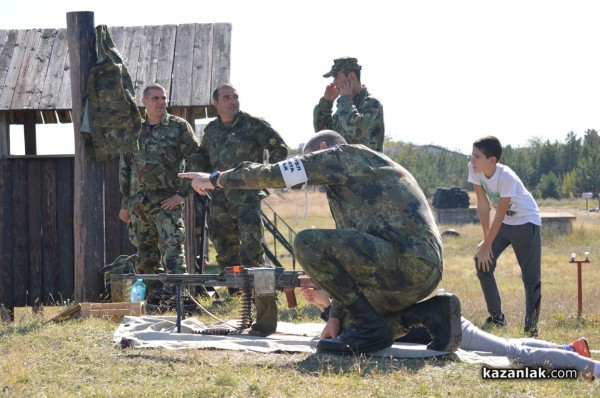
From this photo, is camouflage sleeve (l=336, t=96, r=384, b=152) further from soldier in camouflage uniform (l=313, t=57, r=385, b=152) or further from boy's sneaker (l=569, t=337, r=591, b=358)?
boy's sneaker (l=569, t=337, r=591, b=358)

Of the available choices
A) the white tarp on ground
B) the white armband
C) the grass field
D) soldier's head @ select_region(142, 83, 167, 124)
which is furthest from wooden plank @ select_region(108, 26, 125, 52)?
the white armband

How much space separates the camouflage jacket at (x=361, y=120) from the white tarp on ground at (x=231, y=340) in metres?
2.13

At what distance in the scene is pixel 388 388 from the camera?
5.90m

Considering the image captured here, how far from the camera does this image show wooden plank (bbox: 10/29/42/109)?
1242 cm

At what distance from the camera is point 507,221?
9273 mm

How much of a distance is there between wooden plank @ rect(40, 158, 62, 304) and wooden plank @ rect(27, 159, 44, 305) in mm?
54

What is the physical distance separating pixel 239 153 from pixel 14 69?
4103mm

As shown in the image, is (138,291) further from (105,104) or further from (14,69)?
(14,69)

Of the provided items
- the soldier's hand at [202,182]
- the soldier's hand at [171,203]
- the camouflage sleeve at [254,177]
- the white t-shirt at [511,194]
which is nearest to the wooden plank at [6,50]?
the soldier's hand at [171,203]

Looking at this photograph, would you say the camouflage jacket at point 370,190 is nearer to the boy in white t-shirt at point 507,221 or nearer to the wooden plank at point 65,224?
the boy in white t-shirt at point 507,221

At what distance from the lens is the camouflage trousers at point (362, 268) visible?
21.9 feet

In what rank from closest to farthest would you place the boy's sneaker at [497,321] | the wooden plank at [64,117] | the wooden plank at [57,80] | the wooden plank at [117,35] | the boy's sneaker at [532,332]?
1. the boy's sneaker at [532,332]
2. the boy's sneaker at [497,321]
3. the wooden plank at [57,80]
4. the wooden plank at [117,35]
5. the wooden plank at [64,117]

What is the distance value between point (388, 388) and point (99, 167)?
5.03 m

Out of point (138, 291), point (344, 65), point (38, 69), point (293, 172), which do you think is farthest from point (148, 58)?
point (293, 172)
